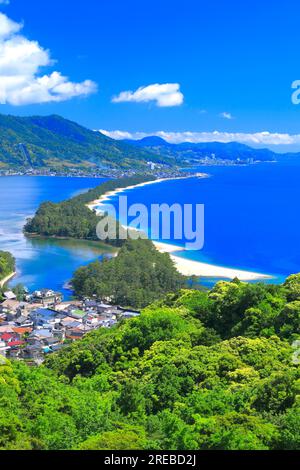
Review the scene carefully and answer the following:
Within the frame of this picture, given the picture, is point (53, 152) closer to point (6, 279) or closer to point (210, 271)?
point (6, 279)

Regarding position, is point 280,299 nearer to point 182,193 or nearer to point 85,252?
point 85,252

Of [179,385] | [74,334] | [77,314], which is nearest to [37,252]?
[77,314]

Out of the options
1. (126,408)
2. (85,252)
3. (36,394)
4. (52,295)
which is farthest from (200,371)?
(85,252)

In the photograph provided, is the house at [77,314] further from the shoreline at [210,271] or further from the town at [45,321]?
the shoreline at [210,271]

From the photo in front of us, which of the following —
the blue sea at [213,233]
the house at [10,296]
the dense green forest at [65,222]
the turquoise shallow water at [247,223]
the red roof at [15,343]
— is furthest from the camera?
the dense green forest at [65,222]

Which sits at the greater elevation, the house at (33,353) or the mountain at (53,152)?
the mountain at (53,152)

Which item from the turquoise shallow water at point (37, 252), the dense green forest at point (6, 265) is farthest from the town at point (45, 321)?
the dense green forest at point (6, 265)
